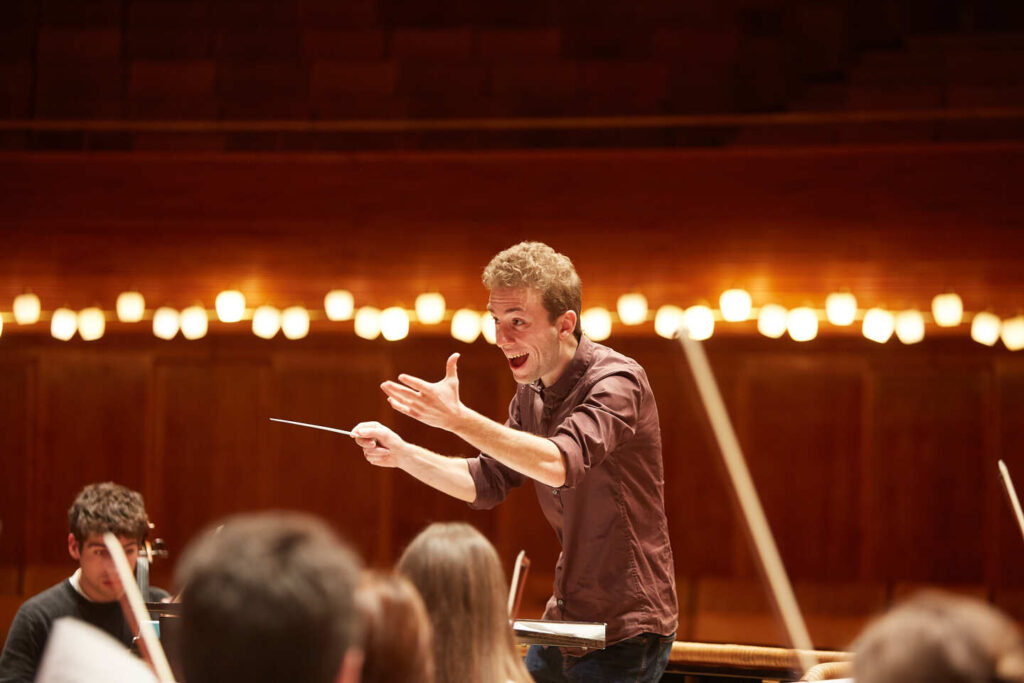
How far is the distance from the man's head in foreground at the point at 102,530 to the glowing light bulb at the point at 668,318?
145 inches

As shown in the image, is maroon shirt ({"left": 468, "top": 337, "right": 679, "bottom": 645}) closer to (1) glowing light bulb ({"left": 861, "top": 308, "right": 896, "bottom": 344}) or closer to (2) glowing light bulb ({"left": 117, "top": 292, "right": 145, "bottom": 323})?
(1) glowing light bulb ({"left": 861, "top": 308, "right": 896, "bottom": 344})

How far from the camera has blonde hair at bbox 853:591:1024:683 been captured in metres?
0.89

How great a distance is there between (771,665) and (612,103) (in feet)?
14.3

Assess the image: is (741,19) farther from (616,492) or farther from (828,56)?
(616,492)

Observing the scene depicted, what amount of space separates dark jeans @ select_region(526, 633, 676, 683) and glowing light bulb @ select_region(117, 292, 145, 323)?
474 cm

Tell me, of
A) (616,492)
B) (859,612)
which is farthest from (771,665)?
(859,612)

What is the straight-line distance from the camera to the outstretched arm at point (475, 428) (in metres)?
2.21

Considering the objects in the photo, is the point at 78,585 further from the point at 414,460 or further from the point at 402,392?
the point at 402,392

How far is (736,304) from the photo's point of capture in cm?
624

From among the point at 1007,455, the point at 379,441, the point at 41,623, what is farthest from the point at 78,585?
the point at 1007,455

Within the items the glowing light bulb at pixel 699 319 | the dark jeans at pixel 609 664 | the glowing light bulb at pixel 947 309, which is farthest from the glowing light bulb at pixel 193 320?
the dark jeans at pixel 609 664

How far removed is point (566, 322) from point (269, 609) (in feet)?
5.57

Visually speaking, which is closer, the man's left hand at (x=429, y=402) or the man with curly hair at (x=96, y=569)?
the man's left hand at (x=429, y=402)

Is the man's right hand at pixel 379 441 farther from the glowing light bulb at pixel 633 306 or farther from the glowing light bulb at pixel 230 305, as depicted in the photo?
the glowing light bulb at pixel 230 305
